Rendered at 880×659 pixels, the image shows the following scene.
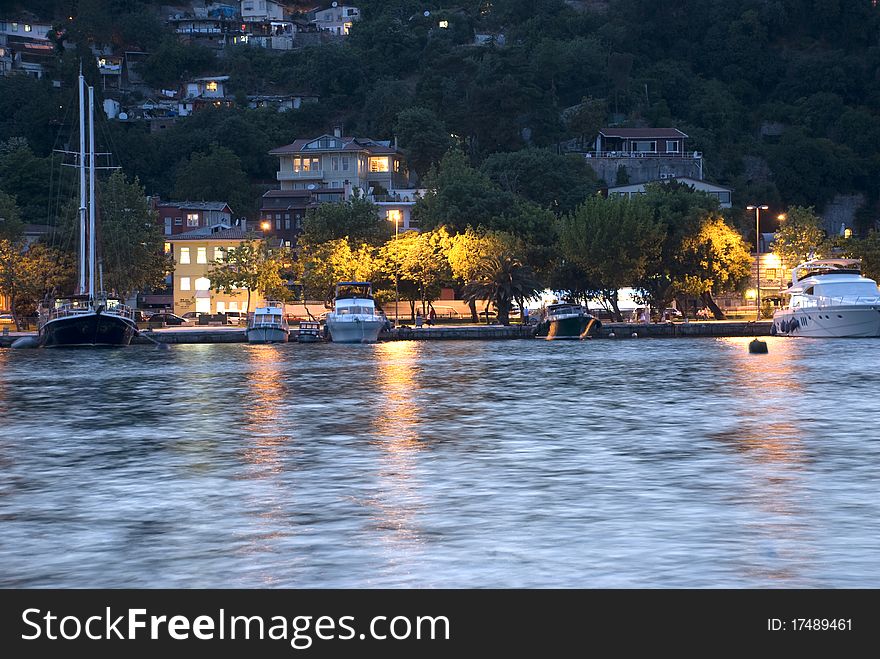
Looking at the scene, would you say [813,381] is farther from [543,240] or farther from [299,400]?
[543,240]

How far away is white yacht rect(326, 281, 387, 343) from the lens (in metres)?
99.6

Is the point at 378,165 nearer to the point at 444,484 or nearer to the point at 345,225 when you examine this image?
the point at 345,225

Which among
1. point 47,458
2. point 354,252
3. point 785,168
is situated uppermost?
point 785,168

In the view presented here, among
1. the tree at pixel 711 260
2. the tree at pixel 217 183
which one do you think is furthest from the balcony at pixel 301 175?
the tree at pixel 711 260

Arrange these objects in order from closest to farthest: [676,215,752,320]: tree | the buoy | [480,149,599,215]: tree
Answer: the buoy
[676,215,752,320]: tree
[480,149,599,215]: tree

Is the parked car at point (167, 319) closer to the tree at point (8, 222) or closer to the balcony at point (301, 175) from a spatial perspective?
the tree at point (8, 222)

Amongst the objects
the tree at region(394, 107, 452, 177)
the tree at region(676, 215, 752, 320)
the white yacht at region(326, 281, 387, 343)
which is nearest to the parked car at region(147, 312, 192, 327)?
the white yacht at region(326, 281, 387, 343)

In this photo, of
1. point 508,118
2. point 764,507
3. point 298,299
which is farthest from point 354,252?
point 764,507

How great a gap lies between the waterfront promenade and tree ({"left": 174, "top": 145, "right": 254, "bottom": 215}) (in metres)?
75.5

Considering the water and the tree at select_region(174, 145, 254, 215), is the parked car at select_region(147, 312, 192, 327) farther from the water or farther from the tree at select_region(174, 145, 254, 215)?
the water

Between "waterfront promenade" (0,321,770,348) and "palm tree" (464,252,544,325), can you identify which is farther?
"palm tree" (464,252,544,325)

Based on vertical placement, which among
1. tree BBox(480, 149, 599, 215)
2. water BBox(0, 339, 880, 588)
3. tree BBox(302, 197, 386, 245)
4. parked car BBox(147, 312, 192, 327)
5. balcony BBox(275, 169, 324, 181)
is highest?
balcony BBox(275, 169, 324, 181)

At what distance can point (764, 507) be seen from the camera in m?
22.7
